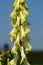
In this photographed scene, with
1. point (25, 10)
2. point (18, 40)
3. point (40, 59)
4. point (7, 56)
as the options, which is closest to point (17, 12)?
point (25, 10)

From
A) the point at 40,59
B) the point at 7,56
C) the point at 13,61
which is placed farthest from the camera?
the point at 40,59

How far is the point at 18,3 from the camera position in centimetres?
620

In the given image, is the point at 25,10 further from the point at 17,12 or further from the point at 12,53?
the point at 12,53

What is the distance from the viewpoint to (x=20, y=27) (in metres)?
6.14

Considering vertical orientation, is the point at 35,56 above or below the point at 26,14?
above

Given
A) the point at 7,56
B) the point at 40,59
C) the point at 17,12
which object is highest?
the point at 40,59

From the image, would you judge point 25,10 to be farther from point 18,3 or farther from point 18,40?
point 18,40

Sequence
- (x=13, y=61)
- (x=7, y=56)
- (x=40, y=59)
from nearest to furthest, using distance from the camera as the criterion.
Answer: (x=13, y=61) → (x=7, y=56) → (x=40, y=59)

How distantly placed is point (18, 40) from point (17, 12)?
0.53 m

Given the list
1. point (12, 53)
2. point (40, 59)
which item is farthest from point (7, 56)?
point (40, 59)

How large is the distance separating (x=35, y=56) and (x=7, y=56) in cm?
5303

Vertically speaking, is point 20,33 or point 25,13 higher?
point 25,13

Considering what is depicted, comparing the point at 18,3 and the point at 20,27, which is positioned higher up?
the point at 18,3

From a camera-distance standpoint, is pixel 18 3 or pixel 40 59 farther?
pixel 40 59
